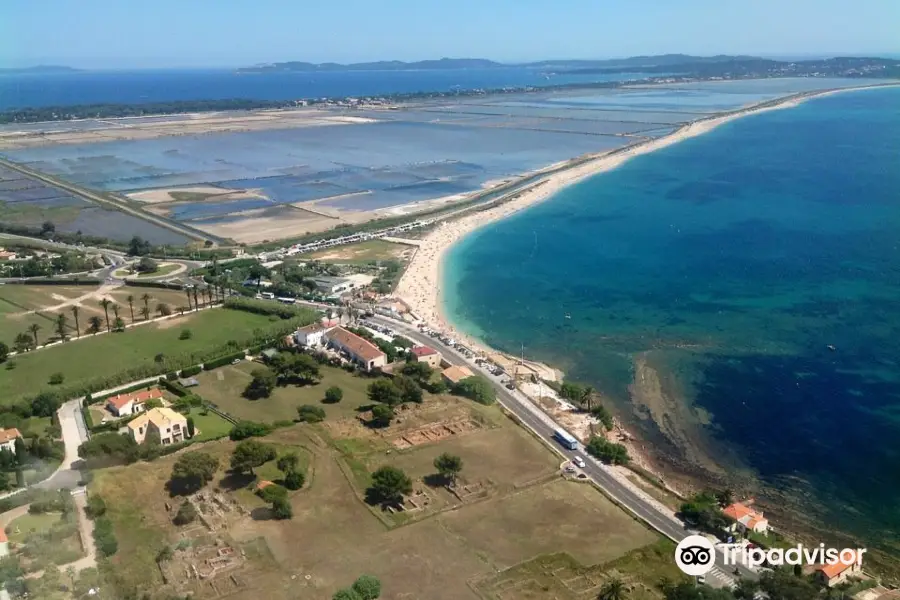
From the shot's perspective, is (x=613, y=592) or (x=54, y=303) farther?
(x=54, y=303)

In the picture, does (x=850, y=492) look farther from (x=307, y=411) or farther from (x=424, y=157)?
(x=424, y=157)

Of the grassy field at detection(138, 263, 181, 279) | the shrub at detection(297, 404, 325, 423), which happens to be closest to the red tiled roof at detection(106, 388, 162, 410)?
the shrub at detection(297, 404, 325, 423)

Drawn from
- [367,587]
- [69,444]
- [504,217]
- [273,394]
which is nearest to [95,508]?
[69,444]

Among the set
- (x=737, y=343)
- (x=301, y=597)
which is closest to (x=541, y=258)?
(x=737, y=343)

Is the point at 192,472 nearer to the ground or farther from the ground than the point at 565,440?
farther from the ground

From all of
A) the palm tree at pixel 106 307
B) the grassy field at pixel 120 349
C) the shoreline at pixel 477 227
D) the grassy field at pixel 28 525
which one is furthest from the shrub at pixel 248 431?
the palm tree at pixel 106 307

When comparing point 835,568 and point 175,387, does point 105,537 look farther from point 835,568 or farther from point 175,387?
point 835,568
